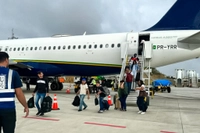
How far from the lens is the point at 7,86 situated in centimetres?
355

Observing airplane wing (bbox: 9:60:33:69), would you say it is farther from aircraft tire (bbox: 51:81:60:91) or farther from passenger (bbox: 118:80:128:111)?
passenger (bbox: 118:80:128:111)

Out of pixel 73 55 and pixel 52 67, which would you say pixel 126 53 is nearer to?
pixel 73 55

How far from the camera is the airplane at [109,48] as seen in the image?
45.9ft

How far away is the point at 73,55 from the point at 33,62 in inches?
142

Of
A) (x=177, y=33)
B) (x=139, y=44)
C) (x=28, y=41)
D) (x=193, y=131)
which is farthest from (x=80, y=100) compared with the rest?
(x=28, y=41)

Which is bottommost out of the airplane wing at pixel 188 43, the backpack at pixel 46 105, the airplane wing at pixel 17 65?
the backpack at pixel 46 105

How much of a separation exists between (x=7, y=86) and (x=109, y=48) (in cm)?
1223

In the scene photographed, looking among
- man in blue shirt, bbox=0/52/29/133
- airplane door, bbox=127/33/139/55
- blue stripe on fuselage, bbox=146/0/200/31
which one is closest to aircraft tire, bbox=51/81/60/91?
airplane door, bbox=127/33/139/55

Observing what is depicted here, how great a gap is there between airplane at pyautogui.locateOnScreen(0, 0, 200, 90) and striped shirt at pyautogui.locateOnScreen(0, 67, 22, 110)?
11075mm

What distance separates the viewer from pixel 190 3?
47.0 feet

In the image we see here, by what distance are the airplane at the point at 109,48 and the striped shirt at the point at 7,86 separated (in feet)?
36.3

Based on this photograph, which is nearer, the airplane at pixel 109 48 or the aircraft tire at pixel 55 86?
the airplane at pixel 109 48

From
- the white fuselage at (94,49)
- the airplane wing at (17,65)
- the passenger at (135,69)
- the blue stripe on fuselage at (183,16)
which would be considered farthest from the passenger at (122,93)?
the airplane wing at (17,65)

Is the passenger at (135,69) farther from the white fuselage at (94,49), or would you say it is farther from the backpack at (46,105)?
the backpack at (46,105)
